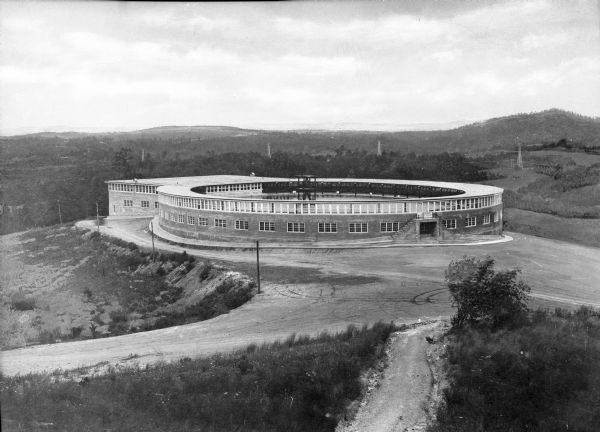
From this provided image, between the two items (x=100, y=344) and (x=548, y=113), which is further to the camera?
(x=548, y=113)

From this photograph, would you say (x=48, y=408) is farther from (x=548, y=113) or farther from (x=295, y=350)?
(x=548, y=113)

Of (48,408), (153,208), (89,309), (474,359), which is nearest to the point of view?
(48,408)

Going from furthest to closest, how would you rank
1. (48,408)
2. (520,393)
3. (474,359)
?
1. (474,359)
2. (520,393)
3. (48,408)

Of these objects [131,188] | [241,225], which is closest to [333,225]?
[241,225]

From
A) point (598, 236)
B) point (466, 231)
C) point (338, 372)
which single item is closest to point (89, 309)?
point (338, 372)

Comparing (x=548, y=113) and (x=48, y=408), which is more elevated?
(x=548, y=113)

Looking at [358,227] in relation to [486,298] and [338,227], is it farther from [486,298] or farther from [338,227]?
[486,298]

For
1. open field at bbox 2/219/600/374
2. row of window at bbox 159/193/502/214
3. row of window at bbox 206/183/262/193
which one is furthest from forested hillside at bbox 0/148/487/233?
open field at bbox 2/219/600/374
